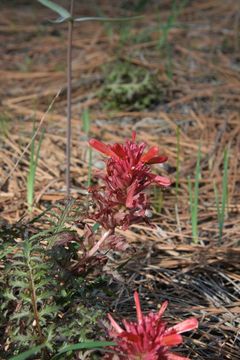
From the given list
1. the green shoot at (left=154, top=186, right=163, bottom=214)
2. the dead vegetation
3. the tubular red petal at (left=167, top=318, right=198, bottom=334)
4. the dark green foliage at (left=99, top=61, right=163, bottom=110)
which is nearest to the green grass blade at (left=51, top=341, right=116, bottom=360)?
the tubular red petal at (left=167, top=318, right=198, bottom=334)

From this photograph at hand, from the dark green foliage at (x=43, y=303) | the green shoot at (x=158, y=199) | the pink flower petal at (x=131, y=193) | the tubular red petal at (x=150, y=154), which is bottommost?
the green shoot at (x=158, y=199)

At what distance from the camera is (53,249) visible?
1.81m

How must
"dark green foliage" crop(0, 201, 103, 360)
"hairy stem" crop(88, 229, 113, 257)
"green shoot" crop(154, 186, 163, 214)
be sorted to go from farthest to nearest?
"green shoot" crop(154, 186, 163, 214)
"hairy stem" crop(88, 229, 113, 257)
"dark green foliage" crop(0, 201, 103, 360)

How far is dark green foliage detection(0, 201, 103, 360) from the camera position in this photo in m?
1.69

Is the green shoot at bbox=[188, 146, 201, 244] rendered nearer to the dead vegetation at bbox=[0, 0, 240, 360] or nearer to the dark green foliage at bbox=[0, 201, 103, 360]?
the dead vegetation at bbox=[0, 0, 240, 360]

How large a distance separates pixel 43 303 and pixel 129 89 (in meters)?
2.16

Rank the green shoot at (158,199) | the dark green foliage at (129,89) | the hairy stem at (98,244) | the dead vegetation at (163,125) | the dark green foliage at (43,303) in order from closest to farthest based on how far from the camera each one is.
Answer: the dark green foliage at (43,303) < the hairy stem at (98,244) < the dead vegetation at (163,125) < the green shoot at (158,199) < the dark green foliage at (129,89)

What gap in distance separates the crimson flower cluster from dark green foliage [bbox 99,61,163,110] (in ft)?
6.65

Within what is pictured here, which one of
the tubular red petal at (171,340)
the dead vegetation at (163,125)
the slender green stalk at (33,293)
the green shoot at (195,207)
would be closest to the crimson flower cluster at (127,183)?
the dead vegetation at (163,125)

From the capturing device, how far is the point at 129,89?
12.4 feet

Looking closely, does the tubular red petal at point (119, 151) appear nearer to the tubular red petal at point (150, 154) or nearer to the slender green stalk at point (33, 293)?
the tubular red petal at point (150, 154)

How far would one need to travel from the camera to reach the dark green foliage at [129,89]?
379 cm

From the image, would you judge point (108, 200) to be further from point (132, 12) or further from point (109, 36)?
point (132, 12)

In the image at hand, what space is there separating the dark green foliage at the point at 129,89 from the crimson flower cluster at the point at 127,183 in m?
2.03
